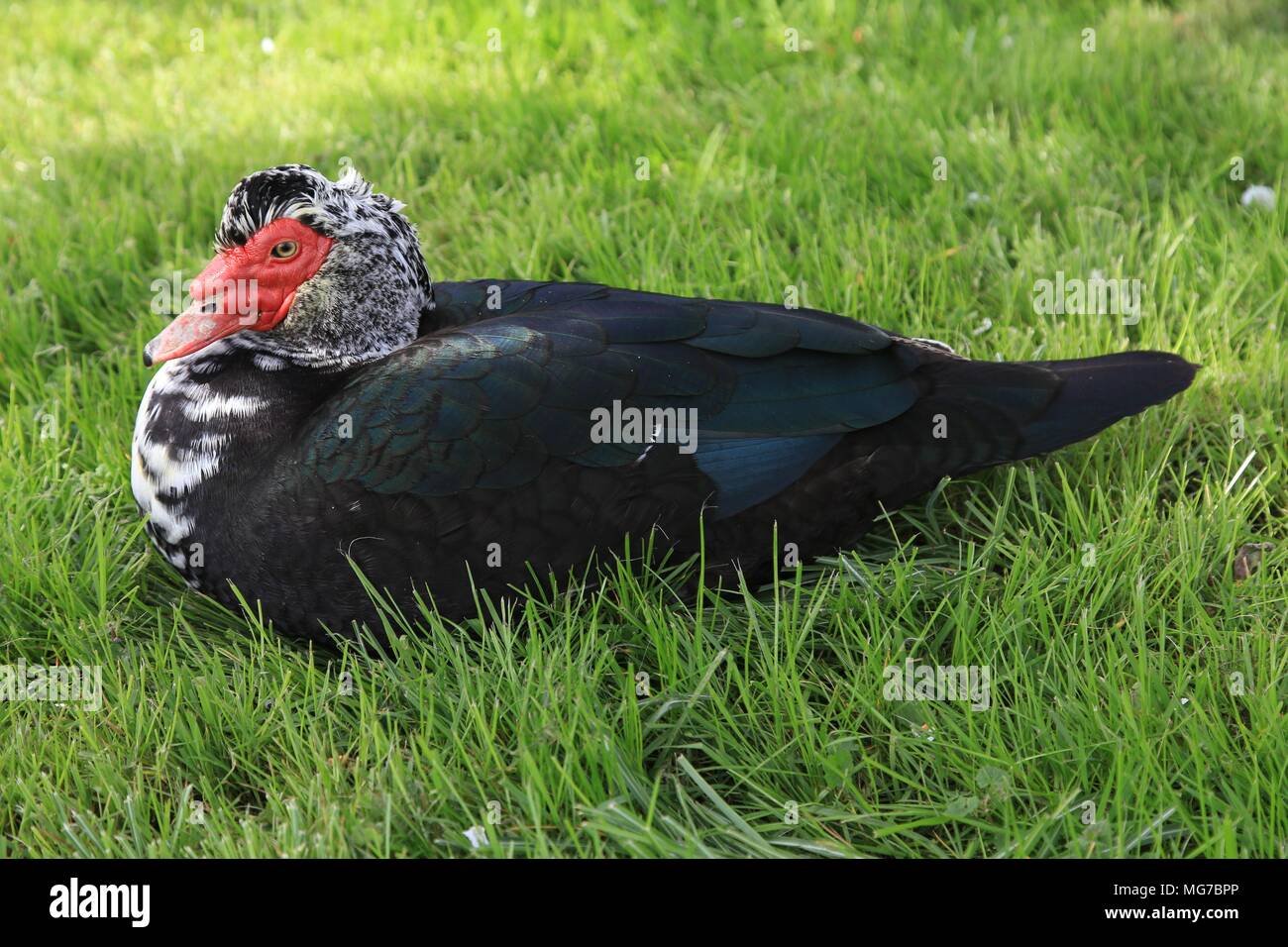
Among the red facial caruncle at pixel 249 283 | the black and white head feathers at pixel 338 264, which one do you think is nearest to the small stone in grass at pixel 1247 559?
Answer: the black and white head feathers at pixel 338 264

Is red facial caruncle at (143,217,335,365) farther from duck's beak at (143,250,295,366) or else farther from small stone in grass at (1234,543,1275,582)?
small stone in grass at (1234,543,1275,582)

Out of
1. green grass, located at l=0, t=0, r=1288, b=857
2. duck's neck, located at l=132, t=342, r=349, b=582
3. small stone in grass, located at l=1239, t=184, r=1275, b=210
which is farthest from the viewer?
small stone in grass, located at l=1239, t=184, r=1275, b=210

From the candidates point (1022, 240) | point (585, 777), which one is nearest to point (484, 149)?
point (1022, 240)

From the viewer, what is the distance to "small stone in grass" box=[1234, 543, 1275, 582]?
2.70 m

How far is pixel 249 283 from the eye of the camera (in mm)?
2643

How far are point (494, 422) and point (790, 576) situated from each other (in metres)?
0.77

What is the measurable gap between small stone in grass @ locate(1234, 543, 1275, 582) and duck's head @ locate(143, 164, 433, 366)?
2.00 meters

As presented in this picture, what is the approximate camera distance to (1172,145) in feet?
13.6

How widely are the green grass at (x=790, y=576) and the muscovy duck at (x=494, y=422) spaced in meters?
0.16

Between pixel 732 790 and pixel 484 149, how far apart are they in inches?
114

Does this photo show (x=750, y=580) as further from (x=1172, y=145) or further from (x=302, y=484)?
(x=1172, y=145)

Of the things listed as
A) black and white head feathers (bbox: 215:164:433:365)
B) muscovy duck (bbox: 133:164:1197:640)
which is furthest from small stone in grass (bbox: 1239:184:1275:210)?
black and white head feathers (bbox: 215:164:433:365)

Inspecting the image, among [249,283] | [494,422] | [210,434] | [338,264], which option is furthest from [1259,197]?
[210,434]

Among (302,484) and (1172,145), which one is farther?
(1172,145)
